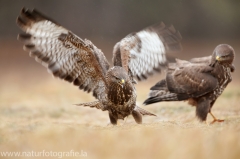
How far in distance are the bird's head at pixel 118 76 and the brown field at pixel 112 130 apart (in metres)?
0.55

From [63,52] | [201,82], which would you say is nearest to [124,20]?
[201,82]

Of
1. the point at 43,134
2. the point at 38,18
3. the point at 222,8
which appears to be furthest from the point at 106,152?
the point at 222,8

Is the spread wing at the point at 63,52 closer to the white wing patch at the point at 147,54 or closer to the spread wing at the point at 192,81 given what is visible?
the white wing patch at the point at 147,54

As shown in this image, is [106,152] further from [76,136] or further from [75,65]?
[75,65]

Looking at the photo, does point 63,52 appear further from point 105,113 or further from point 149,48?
point 105,113

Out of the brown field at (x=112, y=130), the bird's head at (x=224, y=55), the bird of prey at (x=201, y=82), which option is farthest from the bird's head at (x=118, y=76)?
the bird's head at (x=224, y=55)

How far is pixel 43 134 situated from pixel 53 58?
5.61ft

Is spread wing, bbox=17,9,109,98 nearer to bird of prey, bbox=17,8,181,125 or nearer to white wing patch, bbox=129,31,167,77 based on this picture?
bird of prey, bbox=17,8,181,125

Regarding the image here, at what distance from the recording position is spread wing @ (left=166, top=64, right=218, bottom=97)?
6582mm

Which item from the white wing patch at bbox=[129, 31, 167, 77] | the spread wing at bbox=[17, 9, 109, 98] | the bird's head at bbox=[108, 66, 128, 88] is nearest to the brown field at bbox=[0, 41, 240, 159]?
the bird's head at bbox=[108, 66, 128, 88]

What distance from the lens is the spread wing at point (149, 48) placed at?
21.3 ft

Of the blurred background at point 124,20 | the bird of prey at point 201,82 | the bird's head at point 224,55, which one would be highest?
the blurred background at point 124,20

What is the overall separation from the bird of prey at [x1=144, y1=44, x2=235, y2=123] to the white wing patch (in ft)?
1.49

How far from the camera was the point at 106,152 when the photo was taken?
402cm
